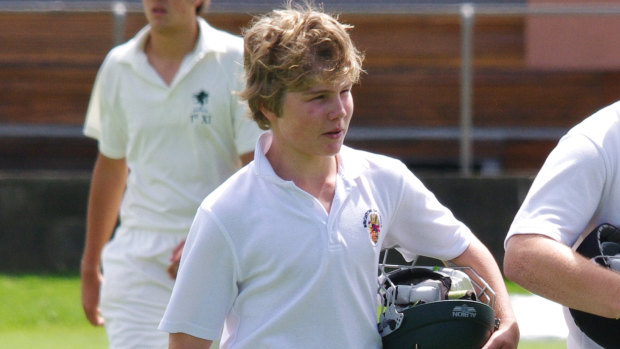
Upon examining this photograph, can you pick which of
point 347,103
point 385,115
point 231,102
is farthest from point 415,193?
point 385,115

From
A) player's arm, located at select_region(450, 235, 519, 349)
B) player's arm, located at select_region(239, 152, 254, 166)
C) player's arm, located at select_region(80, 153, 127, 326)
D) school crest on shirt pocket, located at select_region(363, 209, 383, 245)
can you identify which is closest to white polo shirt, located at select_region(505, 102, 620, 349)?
player's arm, located at select_region(450, 235, 519, 349)

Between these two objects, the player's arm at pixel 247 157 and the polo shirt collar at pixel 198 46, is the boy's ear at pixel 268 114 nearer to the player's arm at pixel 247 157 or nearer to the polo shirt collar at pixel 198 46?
the player's arm at pixel 247 157

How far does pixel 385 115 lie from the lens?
11586mm

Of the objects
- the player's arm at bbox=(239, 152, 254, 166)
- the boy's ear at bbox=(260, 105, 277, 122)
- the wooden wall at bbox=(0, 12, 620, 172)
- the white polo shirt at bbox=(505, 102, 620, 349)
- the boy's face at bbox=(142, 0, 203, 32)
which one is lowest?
the wooden wall at bbox=(0, 12, 620, 172)

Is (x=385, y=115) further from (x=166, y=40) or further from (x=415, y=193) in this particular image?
(x=415, y=193)

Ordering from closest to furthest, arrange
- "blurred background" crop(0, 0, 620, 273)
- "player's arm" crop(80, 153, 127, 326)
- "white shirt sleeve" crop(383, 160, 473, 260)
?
"white shirt sleeve" crop(383, 160, 473, 260)
"player's arm" crop(80, 153, 127, 326)
"blurred background" crop(0, 0, 620, 273)

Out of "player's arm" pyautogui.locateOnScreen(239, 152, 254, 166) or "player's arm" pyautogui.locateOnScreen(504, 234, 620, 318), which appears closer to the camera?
"player's arm" pyautogui.locateOnScreen(504, 234, 620, 318)

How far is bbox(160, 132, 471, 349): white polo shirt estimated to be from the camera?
324 cm

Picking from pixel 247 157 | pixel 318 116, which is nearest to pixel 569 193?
pixel 318 116

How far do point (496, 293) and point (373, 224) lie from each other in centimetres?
40

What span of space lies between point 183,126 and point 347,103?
1.68 metres

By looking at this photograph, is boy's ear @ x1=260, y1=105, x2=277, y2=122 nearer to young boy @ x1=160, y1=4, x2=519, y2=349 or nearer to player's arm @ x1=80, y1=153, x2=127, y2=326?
young boy @ x1=160, y1=4, x2=519, y2=349

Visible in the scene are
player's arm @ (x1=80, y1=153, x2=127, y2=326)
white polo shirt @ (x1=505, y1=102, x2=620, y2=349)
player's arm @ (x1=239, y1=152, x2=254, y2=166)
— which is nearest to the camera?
white polo shirt @ (x1=505, y1=102, x2=620, y2=349)

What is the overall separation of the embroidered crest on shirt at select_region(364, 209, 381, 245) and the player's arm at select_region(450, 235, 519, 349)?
0.30 metres
